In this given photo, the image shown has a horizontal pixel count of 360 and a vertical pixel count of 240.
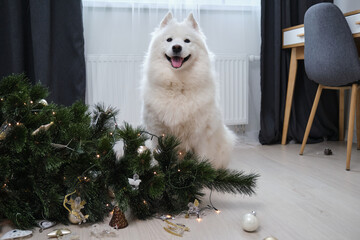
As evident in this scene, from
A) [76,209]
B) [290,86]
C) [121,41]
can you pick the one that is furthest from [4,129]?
[290,86]

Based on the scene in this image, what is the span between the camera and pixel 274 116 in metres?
3.16

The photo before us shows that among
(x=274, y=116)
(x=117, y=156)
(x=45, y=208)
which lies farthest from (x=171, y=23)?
(x=274, y=116)

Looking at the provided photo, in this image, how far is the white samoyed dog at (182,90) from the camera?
6.00 ft

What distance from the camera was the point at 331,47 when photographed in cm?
226

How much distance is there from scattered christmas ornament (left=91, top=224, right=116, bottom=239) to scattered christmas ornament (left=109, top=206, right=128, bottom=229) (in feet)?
0.08

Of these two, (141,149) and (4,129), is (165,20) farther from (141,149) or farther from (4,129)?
(4,129)

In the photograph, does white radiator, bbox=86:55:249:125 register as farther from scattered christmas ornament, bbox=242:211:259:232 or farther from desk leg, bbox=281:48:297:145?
scattered christmas ornament, bbox=242:211:259:232

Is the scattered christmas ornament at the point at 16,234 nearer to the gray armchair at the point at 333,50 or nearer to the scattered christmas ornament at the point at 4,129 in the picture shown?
the scattered christmas ornament at the point at 4,129

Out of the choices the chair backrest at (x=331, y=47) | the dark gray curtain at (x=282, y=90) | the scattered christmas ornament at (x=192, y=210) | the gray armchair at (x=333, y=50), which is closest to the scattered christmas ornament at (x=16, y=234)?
the scattered christmas ornament at (x=192, y=210)

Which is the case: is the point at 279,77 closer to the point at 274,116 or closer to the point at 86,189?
the point at 274,116

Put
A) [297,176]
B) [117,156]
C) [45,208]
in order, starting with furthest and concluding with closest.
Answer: [297,176]
[117,156]
[45,208]

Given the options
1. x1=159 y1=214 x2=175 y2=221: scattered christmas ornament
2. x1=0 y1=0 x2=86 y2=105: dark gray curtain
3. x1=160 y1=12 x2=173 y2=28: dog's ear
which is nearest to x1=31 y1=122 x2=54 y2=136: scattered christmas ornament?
x1=159 y1=214 x2=175 y2=221: scattered christmas ornament

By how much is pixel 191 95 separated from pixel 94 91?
1.25 m

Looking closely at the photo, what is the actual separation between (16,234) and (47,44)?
5.76 feet
